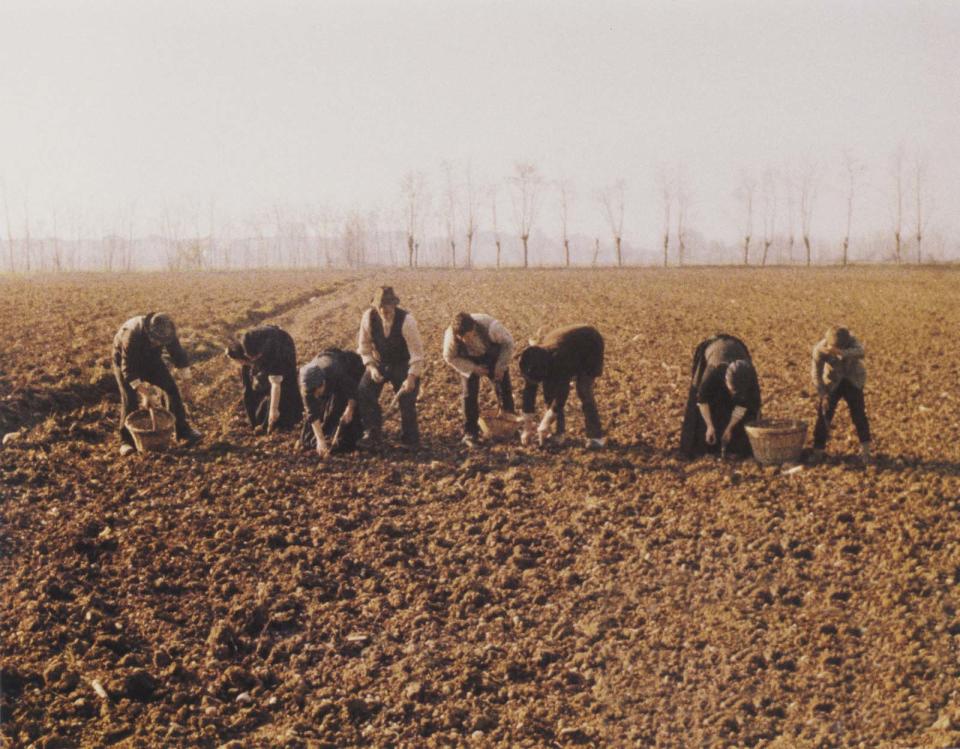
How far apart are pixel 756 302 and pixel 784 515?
17.9 m

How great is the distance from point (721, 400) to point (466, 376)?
242cm

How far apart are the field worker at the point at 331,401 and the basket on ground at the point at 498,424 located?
49.2 inches

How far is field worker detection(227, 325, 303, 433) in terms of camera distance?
8711 mm

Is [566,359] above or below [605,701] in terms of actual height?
above

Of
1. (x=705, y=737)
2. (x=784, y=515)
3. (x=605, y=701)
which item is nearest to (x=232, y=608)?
(x=605, y=701)

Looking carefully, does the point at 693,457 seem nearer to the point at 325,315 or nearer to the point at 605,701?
the point at 605,701

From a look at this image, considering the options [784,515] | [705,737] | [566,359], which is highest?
[566,359]

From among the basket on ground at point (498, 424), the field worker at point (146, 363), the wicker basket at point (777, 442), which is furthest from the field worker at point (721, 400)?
the field worker at point (146, 363)

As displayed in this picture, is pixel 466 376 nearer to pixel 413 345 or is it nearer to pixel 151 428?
pixel 413 345

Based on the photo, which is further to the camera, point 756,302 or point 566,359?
point 756,302

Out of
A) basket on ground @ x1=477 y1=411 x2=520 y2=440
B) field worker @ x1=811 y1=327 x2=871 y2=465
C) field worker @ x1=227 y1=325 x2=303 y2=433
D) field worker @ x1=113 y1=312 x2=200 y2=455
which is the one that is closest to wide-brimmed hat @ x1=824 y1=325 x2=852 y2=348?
field worker @ x1=811 y1=327 x2=871 y2=465

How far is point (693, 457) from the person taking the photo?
8148 mm

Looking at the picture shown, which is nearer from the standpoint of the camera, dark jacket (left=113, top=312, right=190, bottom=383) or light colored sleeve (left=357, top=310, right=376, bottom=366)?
dark jacket (left=113, top=312, right=190, bottom=383)

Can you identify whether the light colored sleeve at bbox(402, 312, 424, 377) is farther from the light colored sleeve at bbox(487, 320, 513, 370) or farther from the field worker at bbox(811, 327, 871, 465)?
the field worker at bbox(811, 327, 871, 465)
